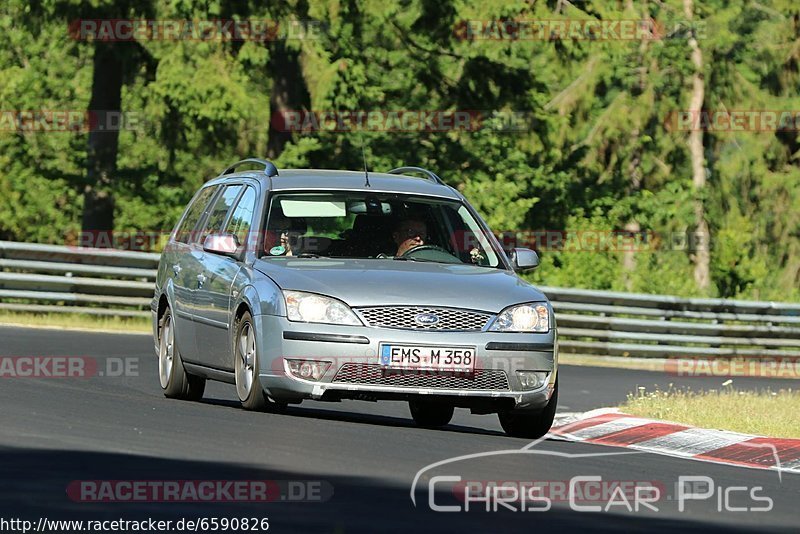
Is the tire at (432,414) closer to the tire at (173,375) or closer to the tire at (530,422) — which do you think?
the tire at (530,422)

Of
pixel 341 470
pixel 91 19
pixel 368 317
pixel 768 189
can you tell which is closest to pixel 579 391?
pixel 368 317

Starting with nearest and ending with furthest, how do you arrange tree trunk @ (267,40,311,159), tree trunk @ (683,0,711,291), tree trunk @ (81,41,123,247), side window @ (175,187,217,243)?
side window @ (175,187,217,243) < tree trunk @ (267,40,311,159) < tree trunk @ (81,41,123,247) < tree trunk @ (683,0,711,291)

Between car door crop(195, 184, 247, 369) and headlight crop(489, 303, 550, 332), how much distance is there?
1939mm

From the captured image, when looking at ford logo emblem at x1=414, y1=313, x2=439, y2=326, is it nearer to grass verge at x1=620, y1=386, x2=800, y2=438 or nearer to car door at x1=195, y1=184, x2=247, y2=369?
car door at x1=195, y1=184, x2=247, y2=369

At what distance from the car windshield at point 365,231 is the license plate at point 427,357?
1245 millimetres

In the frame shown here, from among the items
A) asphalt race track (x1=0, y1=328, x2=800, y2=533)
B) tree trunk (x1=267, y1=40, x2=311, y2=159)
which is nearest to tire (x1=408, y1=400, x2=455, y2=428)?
asphalt race track (x1=0, y1=328, x2=800, y2=533)

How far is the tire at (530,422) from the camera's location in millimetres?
12016

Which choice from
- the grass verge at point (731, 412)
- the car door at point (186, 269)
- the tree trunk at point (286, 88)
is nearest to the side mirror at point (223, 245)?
the car door at point (186, 269)

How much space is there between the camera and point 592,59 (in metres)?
47.3

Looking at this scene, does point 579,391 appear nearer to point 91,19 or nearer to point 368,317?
point 368,317

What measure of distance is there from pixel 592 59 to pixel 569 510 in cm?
3984

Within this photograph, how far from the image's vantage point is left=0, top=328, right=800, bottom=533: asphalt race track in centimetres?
763

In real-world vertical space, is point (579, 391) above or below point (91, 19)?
below

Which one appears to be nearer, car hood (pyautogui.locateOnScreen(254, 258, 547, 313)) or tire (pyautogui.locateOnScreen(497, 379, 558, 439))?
car hood (pyautogui.locateOnScreen(254, 258, 547, 313))
